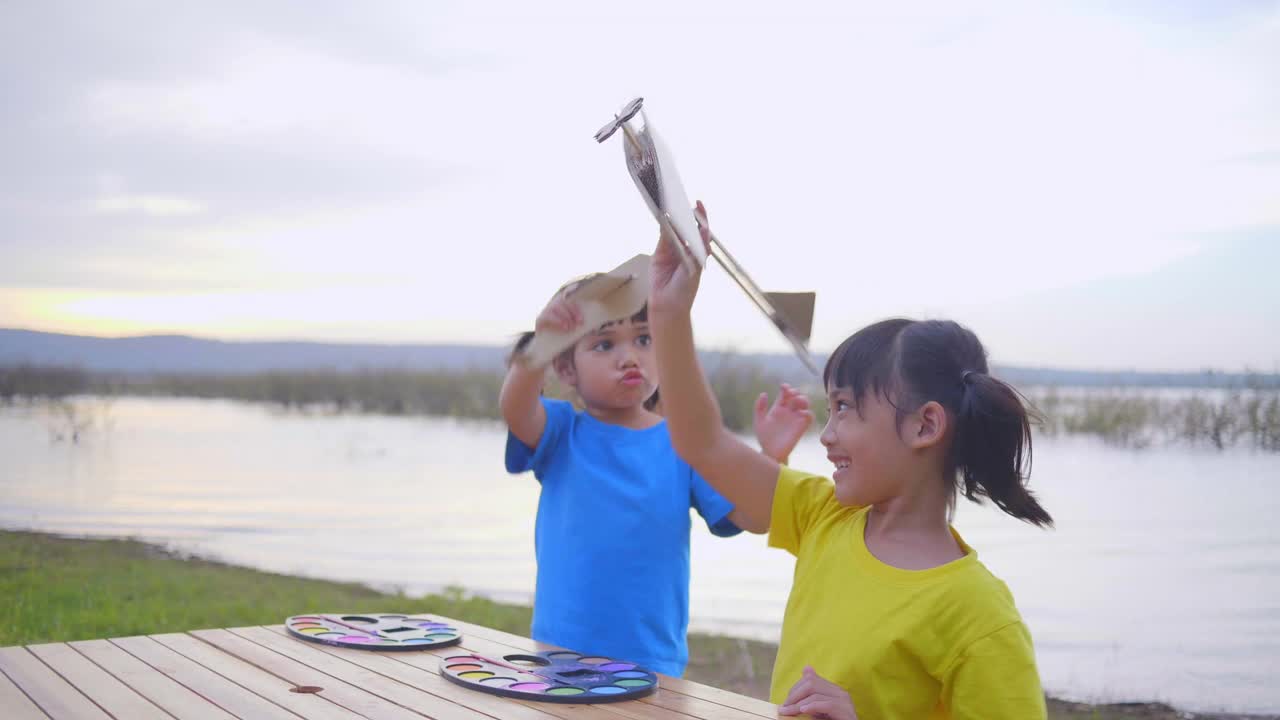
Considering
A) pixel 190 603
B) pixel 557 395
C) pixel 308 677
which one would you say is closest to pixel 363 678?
pixel 308 677

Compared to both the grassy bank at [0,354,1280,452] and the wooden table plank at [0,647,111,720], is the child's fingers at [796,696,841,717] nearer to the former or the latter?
the grassy bank at [0,354,1280,452]

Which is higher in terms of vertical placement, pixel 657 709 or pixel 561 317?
pixel 561 317

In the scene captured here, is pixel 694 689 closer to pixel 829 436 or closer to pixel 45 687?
pixel 829 436

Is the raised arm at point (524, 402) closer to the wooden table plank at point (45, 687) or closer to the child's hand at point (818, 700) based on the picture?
the wooden table plank at point (45, 687)

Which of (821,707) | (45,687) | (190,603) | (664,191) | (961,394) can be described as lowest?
(190,603)

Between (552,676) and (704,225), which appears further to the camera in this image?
(552,676)

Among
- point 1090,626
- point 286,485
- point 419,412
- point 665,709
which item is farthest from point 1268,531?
point 419,412

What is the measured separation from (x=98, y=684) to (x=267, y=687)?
0.30 m

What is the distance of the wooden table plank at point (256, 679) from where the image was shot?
1.74 metres

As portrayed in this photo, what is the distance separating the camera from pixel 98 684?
1.93 m

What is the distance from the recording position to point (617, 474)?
2.78m

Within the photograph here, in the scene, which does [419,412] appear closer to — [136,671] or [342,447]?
[342,447]

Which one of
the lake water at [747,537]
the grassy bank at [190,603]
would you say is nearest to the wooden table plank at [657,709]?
the grassy bank at [190,603]

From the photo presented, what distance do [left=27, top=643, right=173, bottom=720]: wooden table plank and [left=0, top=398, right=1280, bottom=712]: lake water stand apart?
12.8ft
